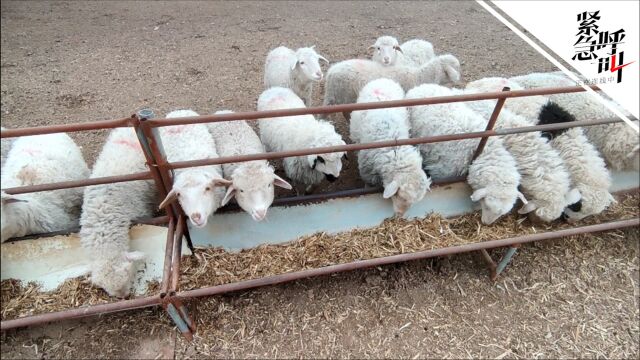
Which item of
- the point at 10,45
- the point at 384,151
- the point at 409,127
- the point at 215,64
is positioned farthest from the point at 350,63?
the point at 10,45

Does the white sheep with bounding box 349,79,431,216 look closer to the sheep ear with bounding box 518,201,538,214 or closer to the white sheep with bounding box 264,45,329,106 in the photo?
the white sheep with bounding box 264,45,329,106

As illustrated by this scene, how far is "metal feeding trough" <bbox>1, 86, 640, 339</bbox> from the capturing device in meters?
2.46

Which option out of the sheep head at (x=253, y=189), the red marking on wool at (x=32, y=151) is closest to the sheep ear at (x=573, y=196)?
the sheep head at (x=253, y=189)

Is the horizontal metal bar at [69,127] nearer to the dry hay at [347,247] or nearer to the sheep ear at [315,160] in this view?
the dry hay at [347,247]

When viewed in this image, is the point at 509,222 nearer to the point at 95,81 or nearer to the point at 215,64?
the point at 215,64

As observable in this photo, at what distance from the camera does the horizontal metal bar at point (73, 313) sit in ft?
7.77

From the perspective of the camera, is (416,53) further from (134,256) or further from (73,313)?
(73,313)

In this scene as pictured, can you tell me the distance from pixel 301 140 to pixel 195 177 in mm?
1112

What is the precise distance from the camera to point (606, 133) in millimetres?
4285

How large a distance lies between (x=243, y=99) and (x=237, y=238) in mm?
2855

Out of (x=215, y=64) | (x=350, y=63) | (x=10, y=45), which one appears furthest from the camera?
(x=215, y=64)

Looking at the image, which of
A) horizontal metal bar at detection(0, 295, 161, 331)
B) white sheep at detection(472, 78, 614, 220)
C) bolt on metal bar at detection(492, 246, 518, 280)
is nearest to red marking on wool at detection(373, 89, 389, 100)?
white sheep at detection(472, 78, 614, 220)

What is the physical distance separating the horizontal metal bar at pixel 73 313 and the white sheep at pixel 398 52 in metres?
3.95

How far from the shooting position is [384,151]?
12.5 ft
